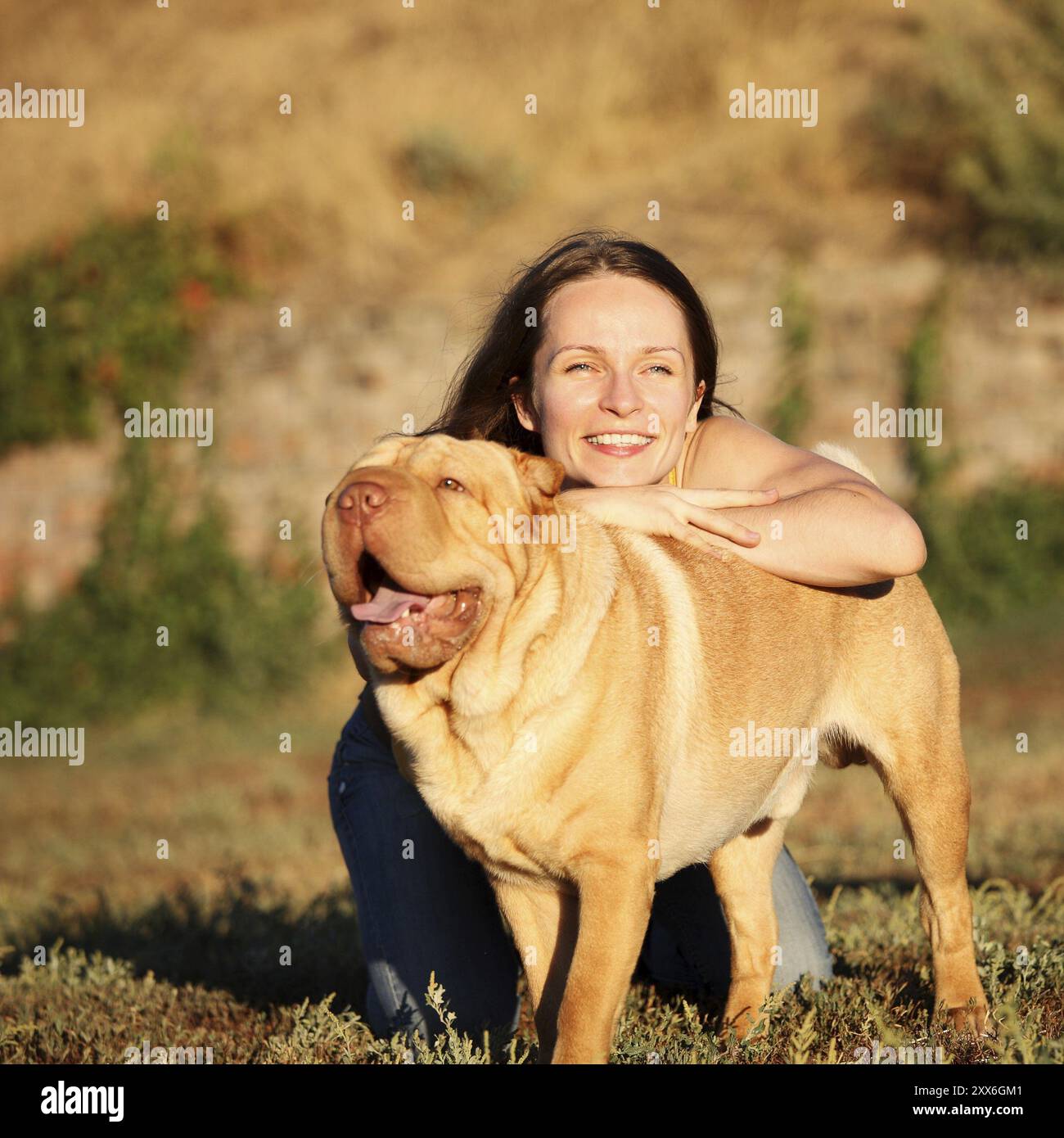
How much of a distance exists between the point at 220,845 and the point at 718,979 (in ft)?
15.8

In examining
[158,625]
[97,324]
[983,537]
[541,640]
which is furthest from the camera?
[97,324]

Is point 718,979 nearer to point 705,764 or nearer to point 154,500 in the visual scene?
point 705,764

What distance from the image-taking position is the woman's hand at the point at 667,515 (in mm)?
3361

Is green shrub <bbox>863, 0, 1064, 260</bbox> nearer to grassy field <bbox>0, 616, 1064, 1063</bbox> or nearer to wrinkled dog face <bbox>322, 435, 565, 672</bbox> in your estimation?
grassy field <bbox>0, 616, 1064, 1063</bbox>

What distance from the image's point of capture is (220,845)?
8227 mm

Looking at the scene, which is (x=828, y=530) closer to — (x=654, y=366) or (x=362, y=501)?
(x=654, y=366)

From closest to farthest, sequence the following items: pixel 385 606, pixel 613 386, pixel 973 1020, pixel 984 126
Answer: pixel 385 606 < pixel 973 1020 < pixel 613 386 < pixel 984 126

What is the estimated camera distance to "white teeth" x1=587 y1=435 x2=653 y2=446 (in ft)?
11.8

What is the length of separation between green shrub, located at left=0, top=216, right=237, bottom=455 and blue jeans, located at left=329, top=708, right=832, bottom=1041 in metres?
9.13

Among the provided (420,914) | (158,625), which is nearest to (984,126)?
(158,625)

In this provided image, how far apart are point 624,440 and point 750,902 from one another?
1.46m

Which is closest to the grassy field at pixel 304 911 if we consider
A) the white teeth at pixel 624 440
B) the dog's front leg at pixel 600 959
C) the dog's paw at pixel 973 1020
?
the dog's paw at pixel 973 1020

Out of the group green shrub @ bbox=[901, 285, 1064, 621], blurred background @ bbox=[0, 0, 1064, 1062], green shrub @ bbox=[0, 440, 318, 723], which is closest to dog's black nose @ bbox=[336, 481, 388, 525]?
blurred background @ bbox=[0, 0, 1064, 1062]

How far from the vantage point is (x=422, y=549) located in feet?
8.89
